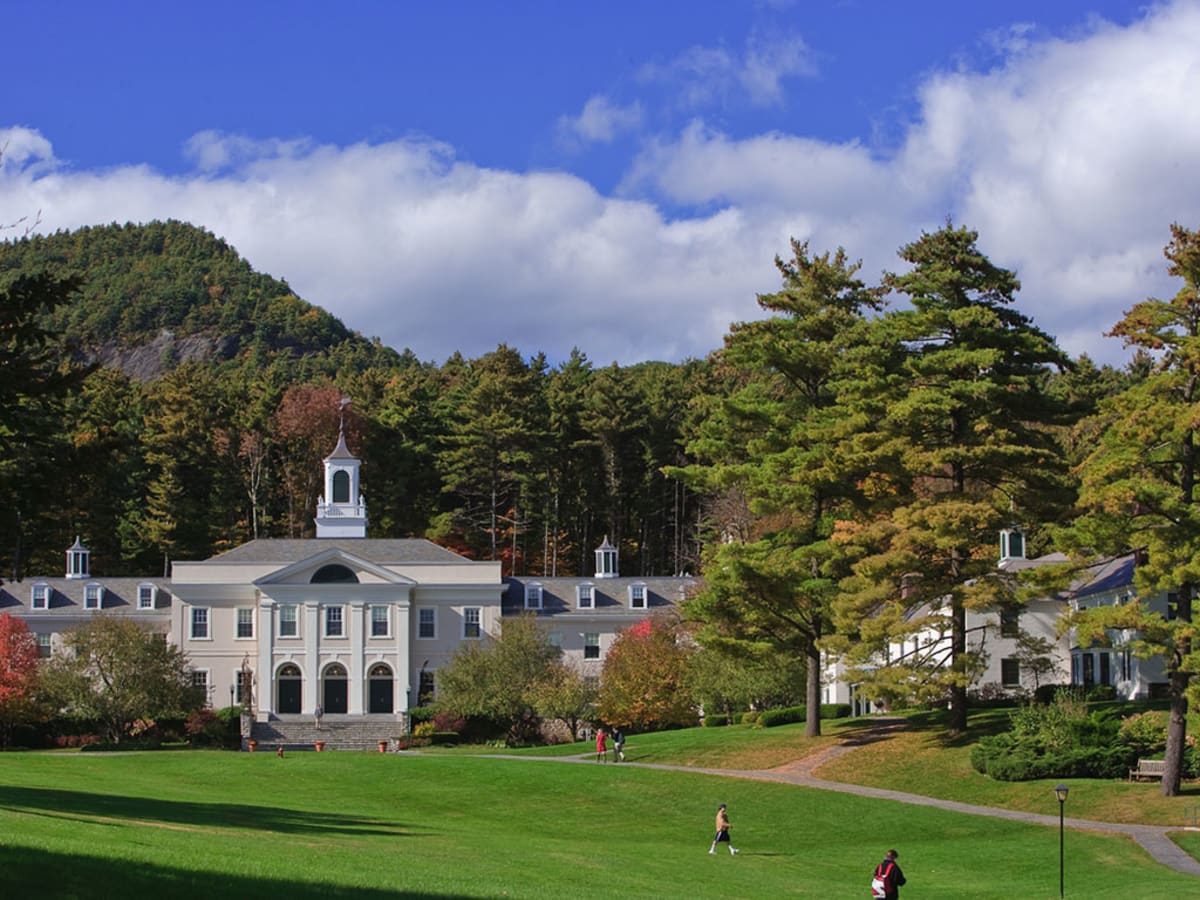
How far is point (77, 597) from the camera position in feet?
251

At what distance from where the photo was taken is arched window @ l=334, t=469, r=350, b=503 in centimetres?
8088

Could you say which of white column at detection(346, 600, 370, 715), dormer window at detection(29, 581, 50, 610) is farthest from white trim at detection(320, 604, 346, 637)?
dormer window at detection(29, 581, 50, 610)

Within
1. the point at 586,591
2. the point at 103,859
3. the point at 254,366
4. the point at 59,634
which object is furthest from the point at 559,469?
the point at 103,859

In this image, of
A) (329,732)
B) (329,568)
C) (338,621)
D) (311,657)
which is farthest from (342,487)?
(329,732)

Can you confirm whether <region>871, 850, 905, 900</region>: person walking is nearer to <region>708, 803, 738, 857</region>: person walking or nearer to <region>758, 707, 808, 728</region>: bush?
<region>708, 803, 738, 857</region>: person walking

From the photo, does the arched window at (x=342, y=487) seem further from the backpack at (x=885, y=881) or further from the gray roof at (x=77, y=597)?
the backpack at (x=885, y=881)

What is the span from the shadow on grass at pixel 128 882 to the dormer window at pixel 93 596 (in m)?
60.5

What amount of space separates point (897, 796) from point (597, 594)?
38.9 metres

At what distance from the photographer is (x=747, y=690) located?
61.7 m

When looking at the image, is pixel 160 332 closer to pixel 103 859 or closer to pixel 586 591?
pixel 586 591

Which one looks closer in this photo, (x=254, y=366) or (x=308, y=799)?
(x=308, y=799)

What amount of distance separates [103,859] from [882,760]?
30.0 meters

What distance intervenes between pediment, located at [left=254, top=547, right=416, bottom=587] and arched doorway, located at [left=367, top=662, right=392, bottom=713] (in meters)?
4.28

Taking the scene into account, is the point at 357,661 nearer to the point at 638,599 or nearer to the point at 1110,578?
the point at 638,599
